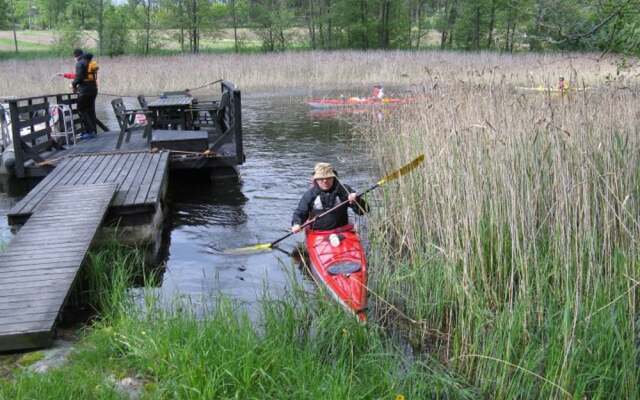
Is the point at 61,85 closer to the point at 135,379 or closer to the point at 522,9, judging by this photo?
the point at 522,9

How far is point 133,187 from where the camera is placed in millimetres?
8242

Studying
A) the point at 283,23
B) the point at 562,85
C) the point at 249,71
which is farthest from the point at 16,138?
the point at 283,23

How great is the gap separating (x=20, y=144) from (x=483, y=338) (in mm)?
8343

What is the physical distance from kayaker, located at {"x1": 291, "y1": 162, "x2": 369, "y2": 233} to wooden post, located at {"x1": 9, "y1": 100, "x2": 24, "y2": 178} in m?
4.90

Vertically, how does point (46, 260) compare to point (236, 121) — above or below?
below

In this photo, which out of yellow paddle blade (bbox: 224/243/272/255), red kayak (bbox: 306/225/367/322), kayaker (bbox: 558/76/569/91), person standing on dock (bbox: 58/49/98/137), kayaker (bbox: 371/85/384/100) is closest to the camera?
red kayak (bbox: 306/225/367/322)

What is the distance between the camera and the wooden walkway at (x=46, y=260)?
4.69 m

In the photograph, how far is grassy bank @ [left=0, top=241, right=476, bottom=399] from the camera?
392 centimetres

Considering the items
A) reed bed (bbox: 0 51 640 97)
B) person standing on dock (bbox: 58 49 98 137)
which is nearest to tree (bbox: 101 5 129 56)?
reed bed (bbox: 0 51 640 97)

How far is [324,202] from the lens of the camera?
7.71 metres

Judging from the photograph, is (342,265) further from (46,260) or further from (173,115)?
(173,115)

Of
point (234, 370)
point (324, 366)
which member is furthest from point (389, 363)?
point (234, 370)

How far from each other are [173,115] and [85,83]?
1.85 m

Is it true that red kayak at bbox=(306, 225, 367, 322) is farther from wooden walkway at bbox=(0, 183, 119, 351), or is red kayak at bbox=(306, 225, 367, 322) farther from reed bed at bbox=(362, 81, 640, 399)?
wooden walkway at bbox=(0, 183, 119, 351)
